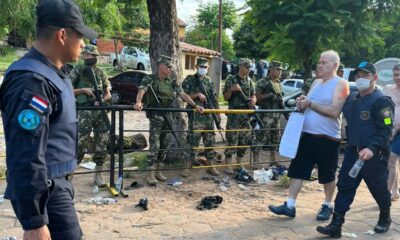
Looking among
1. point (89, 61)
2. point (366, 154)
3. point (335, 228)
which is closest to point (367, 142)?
point (366, 154)

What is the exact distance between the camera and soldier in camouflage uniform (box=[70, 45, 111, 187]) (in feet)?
18.9

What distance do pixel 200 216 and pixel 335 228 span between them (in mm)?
1466

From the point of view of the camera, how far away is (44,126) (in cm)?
203

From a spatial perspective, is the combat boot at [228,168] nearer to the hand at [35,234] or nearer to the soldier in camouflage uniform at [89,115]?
the soldier in camouflage uniform at [89,115]

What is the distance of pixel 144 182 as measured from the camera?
602 cm

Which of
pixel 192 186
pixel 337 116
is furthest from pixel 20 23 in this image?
pixel 337 116

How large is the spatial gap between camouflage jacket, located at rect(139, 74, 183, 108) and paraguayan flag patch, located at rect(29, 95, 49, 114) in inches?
157

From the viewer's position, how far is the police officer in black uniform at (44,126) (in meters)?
1.96

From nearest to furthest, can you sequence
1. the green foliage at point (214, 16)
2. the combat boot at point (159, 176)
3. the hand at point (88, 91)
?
the hand at point (88, 91) < the combat boot at point (159, 176) < the green foliage at point (214, 16)

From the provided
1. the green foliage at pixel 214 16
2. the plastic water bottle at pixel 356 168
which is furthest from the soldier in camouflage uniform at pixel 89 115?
the green foliage at pixel 214 16

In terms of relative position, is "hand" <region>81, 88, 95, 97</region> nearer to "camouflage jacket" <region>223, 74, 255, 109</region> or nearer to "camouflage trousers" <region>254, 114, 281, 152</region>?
"camouflage jacket" <region>223, 74, 255, 109</region>

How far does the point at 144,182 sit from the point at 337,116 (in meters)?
2.81

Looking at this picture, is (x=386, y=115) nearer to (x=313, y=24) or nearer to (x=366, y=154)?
(x=366, y=154)

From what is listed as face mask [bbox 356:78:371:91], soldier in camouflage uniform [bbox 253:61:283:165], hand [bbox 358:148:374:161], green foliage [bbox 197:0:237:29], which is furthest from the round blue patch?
green foliage [bbox 197:0:237:29]
